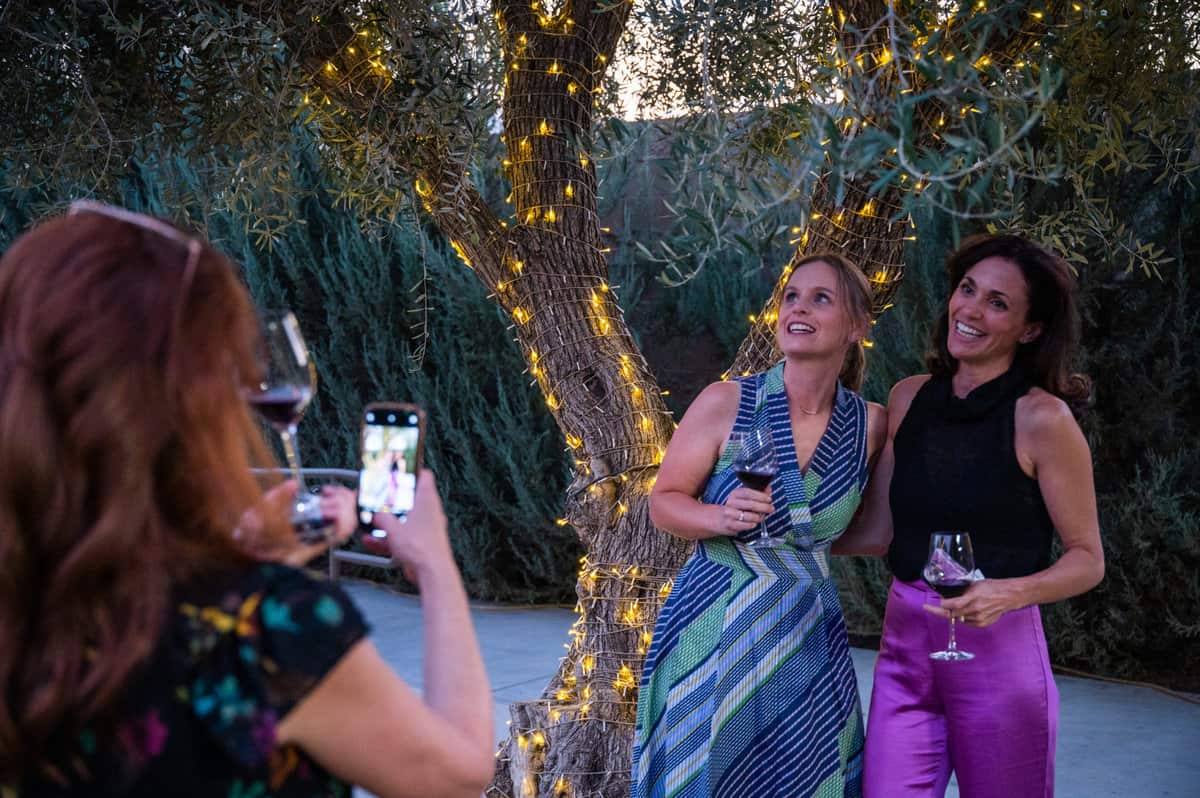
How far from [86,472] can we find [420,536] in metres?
0.48

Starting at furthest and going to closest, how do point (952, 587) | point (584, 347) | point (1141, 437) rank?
point (1141, 437), point (584, 347), point (952, 587)

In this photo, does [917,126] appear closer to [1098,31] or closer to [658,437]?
[1098,31]

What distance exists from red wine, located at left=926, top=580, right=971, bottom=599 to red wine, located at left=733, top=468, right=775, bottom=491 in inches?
16.1

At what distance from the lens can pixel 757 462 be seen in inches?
106

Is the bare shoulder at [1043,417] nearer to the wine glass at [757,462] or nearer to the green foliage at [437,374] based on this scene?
the wine glass at [757,462]

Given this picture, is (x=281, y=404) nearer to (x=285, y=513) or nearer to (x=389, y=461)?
(x=389, y=461)

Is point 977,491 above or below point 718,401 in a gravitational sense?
below

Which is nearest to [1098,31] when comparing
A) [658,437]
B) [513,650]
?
[658,437]

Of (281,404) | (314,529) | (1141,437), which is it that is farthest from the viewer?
(1141,437)

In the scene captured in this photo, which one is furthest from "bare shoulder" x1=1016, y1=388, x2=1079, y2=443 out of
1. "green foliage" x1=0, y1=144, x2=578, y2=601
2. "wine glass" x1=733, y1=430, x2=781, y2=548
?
"green foliage" x1=0, y1=144, x2=578, y2=601

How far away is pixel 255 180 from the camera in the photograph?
393 centimetres

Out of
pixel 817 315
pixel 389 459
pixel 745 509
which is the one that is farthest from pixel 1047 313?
pixel 389 459

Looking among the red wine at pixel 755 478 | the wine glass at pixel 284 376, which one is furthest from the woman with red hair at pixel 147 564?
the red wine at pixel 755 478

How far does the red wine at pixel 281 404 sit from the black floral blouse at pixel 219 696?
1.30 feet
